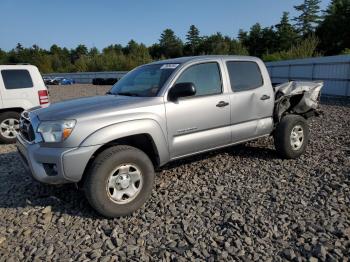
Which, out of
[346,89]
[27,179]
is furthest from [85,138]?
[346,89]

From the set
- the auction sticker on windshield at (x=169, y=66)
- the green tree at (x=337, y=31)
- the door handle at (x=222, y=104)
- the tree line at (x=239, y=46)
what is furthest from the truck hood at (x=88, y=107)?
the green tree at (x=337, y=31)

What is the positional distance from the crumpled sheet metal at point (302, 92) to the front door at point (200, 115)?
1.55 metres

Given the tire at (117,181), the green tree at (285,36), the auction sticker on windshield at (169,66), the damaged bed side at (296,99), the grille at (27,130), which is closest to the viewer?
the tire at (117,181)

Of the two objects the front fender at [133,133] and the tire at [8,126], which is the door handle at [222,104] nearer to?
the front fender at [133,133]

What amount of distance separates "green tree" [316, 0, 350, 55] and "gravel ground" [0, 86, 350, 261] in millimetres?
54427

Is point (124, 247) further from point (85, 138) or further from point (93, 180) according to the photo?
point (85, 138)

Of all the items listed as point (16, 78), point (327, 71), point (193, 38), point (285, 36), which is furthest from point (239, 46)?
point (16, 78)

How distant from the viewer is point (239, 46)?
64125mm

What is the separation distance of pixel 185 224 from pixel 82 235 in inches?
43.1

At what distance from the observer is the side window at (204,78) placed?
464cm

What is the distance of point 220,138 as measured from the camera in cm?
489

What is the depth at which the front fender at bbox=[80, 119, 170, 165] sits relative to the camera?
3.71 meters

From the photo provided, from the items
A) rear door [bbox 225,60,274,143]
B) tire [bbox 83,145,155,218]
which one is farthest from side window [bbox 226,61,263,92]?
tire [bbox 83,145,155,218]

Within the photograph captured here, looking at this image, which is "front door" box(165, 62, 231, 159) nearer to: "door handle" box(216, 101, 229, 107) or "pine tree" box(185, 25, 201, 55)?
"door handle" box(216, 101, 229, 107)
